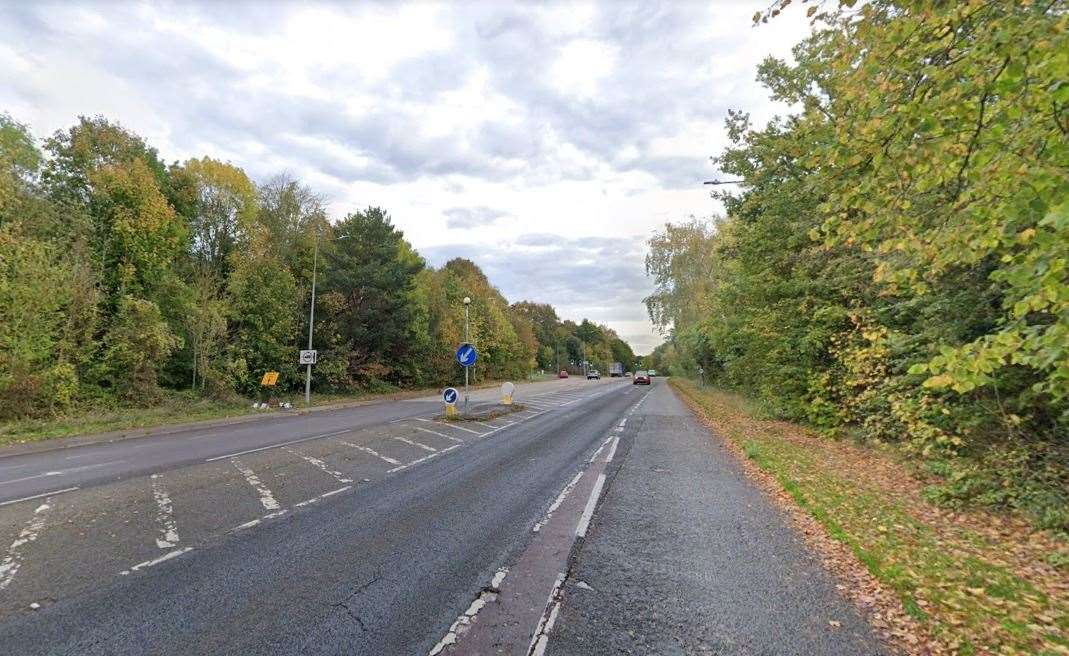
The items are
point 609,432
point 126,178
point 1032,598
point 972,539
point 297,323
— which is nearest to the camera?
point 1032,598

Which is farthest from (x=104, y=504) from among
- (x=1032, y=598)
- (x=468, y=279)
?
(x=468, y=279)

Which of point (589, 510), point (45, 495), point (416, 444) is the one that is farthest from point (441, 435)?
point (45, 495)

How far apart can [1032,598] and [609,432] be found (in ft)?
37.3

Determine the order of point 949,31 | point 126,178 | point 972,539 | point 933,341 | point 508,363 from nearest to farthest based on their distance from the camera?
point 949,31 < point 972,539 < point 933,341 < point 126,178 < point 508,363

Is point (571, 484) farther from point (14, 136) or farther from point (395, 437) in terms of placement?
point (14, 136)

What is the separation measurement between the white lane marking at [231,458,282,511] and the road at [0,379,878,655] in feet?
0.17

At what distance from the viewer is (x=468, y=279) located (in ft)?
199

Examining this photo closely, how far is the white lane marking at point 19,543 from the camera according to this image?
15.0 feet

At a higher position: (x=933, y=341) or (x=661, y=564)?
(x=933, y=341)

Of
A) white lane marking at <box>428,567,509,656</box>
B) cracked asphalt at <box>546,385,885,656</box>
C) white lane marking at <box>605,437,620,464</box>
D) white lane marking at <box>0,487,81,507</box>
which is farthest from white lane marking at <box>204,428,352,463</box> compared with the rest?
white lane marking at <box>428,567,509,656</box>

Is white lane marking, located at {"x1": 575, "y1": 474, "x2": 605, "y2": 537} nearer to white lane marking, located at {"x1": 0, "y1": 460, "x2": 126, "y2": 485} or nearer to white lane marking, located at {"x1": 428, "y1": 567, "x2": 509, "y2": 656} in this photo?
white lane marking, located at {"x1": 428, "y1": 567, "x2": 509, "y2": 656}

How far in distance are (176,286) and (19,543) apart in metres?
21.8

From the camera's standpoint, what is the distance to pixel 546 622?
385 cm

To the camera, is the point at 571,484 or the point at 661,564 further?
the point at 571,484
